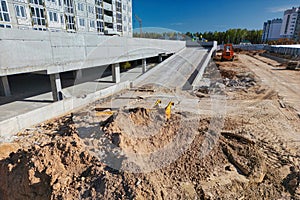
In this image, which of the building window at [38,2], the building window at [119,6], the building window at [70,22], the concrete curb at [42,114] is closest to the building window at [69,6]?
the building window at [70,22]

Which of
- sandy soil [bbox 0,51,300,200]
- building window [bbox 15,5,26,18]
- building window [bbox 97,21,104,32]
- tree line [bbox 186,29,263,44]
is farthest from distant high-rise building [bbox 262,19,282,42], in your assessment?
sandy soil [bbox 0,51,300,200]

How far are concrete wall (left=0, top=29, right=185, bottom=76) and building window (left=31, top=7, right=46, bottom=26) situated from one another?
1306cm

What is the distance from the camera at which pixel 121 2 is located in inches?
1645

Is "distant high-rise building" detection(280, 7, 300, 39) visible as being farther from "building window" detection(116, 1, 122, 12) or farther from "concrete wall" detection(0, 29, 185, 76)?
"concrete wall" detection(0, 29, 185, 76)

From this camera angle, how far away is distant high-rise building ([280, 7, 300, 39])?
96.7 m

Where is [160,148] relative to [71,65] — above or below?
below

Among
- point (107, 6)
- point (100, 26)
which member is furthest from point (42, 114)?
point (107, 6)

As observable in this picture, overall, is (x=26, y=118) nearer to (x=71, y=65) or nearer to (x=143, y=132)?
(x=71, y=65)

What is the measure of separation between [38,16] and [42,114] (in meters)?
18.5

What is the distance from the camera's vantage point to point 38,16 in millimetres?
22094

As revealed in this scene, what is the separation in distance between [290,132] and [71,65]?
11.6 metres

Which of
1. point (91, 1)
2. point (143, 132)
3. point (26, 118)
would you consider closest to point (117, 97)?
point (26, 118)

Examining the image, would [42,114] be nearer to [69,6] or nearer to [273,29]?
[69,6]

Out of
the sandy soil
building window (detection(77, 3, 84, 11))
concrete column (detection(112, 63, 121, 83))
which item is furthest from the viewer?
building window (detection(77, 3, 84, 11))
